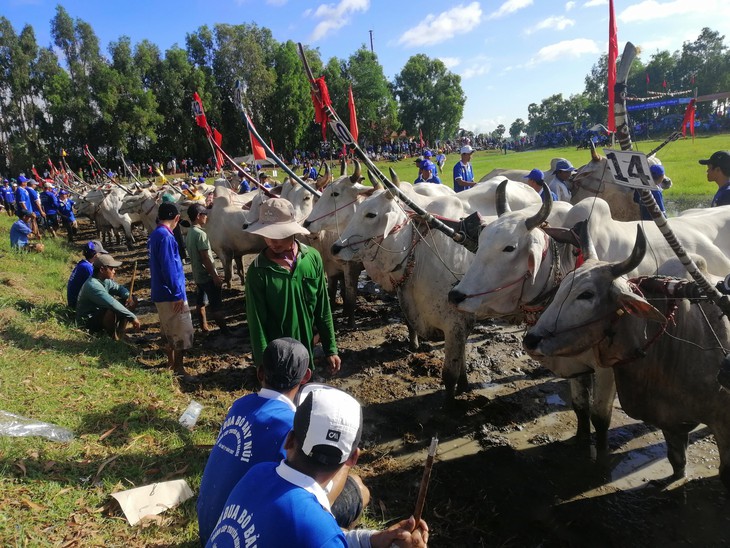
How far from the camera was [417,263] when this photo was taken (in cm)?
520

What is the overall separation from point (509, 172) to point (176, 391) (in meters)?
8.68

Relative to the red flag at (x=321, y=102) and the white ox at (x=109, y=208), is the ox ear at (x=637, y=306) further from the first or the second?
the white ox at (x=109, y=208)

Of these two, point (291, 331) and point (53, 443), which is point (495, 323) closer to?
point (291, 331)

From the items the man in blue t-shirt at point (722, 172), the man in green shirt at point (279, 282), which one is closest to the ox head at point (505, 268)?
the man in green shirt at point (279, 282)

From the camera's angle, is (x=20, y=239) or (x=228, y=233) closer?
(x=228, y=233)

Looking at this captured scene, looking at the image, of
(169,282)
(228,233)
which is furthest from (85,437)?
(228,233)

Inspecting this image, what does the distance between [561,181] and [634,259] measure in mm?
6657

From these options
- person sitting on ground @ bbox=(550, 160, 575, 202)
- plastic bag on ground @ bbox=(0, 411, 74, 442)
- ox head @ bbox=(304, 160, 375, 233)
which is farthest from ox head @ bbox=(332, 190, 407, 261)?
person sitting on ground @ bbox=(550, 160, 575, 202)

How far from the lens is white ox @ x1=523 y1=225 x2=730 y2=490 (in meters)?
2.82

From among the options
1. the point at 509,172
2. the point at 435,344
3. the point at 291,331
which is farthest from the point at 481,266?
the point at 509,172

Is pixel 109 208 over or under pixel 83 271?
over

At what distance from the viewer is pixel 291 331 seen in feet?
12.7

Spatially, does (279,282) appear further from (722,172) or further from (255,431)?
(722,172)

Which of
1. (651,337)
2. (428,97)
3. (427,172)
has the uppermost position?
(428,97)
